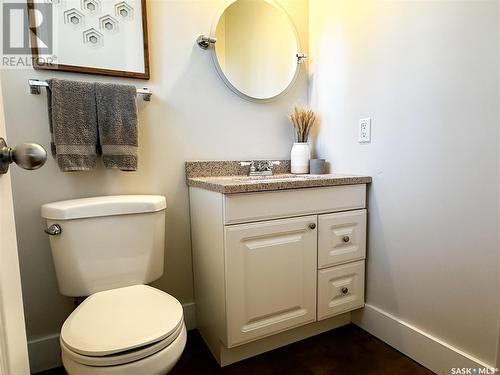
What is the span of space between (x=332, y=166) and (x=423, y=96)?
0.60m

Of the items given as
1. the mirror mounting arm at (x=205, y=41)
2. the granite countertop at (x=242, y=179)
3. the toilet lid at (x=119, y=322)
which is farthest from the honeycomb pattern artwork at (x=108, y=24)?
the toilet lid at (x=119, y=322)

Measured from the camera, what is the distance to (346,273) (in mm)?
1431

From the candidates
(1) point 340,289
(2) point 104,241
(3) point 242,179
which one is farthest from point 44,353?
(1) point 340,289

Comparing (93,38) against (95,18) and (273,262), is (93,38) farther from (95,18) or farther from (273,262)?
(273,262)

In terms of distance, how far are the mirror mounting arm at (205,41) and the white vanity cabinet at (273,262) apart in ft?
2.42

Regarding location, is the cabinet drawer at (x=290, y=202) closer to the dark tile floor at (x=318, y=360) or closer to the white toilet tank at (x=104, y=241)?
the white toilet tank at (x=104, y=241)

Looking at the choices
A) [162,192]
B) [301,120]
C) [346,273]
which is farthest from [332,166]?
[162,192]

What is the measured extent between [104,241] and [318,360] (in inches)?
42.3

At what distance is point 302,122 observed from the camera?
167 centimetres

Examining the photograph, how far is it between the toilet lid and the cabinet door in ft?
0.89

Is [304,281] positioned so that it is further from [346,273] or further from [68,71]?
[68,71]

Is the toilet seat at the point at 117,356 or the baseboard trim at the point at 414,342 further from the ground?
the toilet seat at the point at 117,356

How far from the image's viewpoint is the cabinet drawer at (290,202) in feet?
3.73

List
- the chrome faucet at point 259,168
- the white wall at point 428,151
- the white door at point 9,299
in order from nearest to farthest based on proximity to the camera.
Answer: the white door at point 9,299 → the white wall at point 428,151 → the chrome faucet at point 259,168
